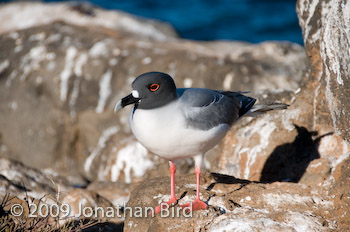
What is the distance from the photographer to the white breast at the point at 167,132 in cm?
448

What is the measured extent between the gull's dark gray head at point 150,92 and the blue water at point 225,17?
1561 centimetres

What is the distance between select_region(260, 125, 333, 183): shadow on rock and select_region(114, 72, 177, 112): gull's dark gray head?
2.21 metres

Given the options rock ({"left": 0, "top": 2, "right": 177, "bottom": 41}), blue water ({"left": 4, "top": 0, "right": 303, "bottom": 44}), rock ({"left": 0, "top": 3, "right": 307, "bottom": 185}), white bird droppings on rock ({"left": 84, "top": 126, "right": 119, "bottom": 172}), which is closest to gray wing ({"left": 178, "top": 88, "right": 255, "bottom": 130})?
rock ({"left": 0, "top": 3, "right": 307, "bottom": 185})

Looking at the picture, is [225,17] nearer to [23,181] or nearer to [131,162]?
[131,162]

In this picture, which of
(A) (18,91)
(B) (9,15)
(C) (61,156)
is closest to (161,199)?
(C) (61,156)

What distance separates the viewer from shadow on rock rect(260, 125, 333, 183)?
6.02 m

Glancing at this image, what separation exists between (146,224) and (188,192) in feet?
2.18

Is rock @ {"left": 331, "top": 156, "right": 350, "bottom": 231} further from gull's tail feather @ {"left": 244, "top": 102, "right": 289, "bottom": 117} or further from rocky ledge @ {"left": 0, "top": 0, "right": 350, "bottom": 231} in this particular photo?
gull's tail feather @ {"left": 244, "top": 102, "right": 289, "bottom": 117}

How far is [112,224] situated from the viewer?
5.57 metres

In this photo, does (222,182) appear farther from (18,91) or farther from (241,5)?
(241,5)

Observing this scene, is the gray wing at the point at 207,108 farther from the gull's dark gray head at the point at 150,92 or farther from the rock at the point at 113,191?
the rock at the point at 113,191

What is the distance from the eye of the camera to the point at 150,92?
4.56 m

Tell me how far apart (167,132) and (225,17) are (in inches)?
718

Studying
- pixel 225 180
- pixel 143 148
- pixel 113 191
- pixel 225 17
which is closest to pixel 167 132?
pixel 225 180
